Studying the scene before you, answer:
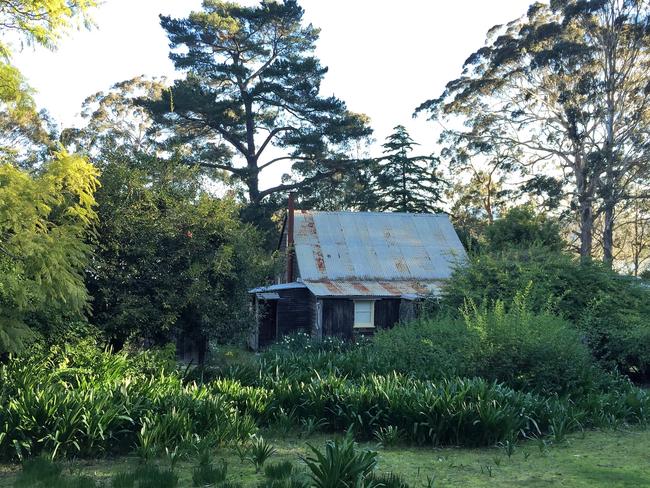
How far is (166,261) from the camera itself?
548 inches

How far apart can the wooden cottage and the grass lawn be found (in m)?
13.5

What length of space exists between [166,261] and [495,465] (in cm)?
907

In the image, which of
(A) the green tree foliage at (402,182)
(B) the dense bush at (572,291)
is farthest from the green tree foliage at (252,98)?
(B) the dense bush at (572,291)

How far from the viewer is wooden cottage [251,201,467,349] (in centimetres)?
2295

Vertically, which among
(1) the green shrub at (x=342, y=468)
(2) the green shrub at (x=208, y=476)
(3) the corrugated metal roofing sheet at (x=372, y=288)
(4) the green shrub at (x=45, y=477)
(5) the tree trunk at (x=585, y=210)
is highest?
(5) the tree trunk at (x=585, y=210)

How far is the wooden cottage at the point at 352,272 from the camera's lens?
23.0 m

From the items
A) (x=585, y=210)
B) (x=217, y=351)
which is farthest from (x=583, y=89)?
(x=217, y=351)

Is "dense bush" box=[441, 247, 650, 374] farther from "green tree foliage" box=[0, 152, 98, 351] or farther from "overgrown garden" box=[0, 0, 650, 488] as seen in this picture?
"green tree foliage" box=[0, 152, 98, 351]

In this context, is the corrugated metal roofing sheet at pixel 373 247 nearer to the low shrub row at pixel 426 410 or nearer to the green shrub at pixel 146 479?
the low shrub row at pixel 426 410

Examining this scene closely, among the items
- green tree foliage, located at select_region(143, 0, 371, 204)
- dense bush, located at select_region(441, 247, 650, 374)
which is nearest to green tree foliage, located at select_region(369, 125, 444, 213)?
green tree foliage, located at select_region(143, 0, 371, 204)

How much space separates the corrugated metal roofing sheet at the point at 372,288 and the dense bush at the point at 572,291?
4428 mm

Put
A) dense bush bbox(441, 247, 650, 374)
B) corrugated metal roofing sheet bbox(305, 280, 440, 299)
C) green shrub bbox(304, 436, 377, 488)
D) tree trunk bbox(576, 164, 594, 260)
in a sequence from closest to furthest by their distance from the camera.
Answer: green shrub bbox(304, 436, 377, 488)
dense bush bbox(441, 247, 650, 374)
corrugated metal roofing sheet bbox(305, 280, 440, 299)
tree trunk bbox(576, 164, 594, 260)

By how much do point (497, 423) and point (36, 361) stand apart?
7.44 m

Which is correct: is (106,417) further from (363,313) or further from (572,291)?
(363,313)
